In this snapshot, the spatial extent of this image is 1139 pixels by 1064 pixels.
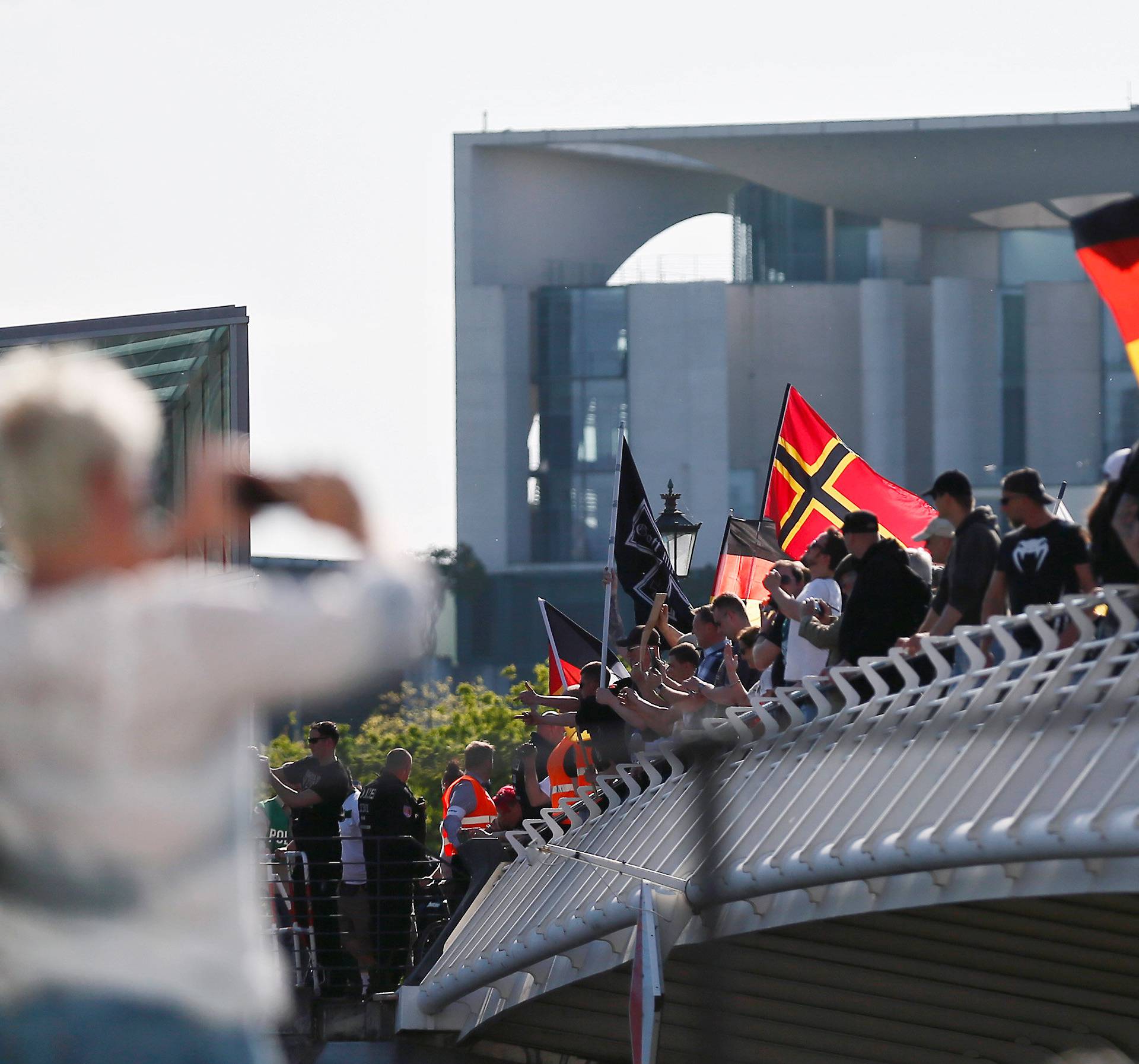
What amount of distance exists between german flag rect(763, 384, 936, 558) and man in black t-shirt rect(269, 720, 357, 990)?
4.65m

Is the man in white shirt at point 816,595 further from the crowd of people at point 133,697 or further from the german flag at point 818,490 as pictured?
the crowd of people at point 133,697

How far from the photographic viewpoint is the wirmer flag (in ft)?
59.5

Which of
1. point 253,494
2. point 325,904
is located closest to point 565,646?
point 325,904

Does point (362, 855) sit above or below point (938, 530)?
below

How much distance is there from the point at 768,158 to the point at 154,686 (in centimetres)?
7388

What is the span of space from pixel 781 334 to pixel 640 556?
62384mm

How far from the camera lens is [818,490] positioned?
1614 cm

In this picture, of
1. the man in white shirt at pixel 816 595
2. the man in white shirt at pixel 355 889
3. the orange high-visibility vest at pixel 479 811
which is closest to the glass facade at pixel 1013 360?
the orange high-visibility vest at pixel 479 811

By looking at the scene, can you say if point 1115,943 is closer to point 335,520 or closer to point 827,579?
point 827,579

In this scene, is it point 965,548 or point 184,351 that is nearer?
point 965,548

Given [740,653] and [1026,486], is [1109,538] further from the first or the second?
[740,653]

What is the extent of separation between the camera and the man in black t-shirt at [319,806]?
1255cm

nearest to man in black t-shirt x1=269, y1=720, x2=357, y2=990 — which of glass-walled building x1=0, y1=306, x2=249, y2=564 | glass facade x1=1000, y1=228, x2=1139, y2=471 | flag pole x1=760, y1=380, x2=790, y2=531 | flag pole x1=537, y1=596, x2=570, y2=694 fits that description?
glass-walled building x1=0, y1=306, x2=249, y2=564

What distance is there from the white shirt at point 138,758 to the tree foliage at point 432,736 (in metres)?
38.2
